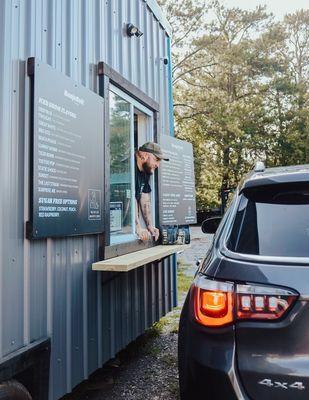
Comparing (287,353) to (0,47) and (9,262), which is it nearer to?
(9,262)

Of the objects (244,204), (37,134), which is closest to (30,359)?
(37,134)

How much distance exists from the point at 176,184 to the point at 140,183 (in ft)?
3.35

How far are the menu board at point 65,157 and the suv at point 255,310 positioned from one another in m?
1.27

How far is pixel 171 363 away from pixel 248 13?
24.8m

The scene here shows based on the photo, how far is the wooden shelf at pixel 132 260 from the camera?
3.49 metres

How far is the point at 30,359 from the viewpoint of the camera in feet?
8.71

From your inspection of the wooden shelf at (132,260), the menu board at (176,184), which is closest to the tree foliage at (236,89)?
the menu board at (176,184)

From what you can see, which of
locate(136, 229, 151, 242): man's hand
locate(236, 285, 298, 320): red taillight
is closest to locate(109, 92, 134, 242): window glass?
locate(136, 229, 151, 242): man's hand

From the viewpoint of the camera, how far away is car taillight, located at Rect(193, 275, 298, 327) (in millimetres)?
1781

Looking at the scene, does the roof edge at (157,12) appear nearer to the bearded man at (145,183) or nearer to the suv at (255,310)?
the bearded man at (145,183)

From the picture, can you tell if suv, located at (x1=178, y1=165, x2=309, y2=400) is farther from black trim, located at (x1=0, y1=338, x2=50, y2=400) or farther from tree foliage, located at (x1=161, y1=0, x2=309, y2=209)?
tree foliage, located at (x1=161, y1=0, x2=309, y2=209)

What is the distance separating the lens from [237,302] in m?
1.84

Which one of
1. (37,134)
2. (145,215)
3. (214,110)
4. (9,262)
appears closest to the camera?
(9,262)

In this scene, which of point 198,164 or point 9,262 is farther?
point 198,164
